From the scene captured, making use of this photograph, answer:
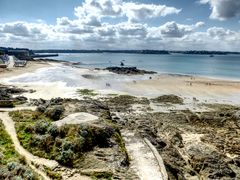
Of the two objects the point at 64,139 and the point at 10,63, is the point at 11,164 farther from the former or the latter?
the point at 10,63

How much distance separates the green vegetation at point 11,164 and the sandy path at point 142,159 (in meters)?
5.58

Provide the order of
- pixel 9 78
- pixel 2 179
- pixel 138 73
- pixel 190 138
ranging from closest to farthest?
pixel 2 179 < pixel 190 138 < pixel 9 78 < pixel 138 73

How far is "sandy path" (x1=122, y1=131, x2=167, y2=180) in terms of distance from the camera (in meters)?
17.2

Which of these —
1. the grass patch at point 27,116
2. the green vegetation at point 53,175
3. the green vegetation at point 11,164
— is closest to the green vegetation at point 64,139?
the green vegetation at point 11,164

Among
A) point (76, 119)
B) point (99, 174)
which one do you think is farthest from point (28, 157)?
point (76, 119)

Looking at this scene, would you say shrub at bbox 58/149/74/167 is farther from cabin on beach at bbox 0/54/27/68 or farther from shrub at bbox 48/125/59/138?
cabin on beach at bbox 0/54/27/68

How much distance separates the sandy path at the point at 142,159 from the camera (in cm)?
1720

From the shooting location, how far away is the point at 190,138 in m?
30.0

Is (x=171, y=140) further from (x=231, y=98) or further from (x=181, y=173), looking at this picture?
(x=231, y=98)

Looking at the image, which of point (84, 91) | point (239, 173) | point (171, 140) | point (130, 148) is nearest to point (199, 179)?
point (239, 173)

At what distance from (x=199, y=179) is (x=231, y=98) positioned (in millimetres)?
35983

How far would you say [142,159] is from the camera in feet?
63.3

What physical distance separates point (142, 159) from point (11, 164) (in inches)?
289

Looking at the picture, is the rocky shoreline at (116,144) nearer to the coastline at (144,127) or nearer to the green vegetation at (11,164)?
the coastline at (144,127)
